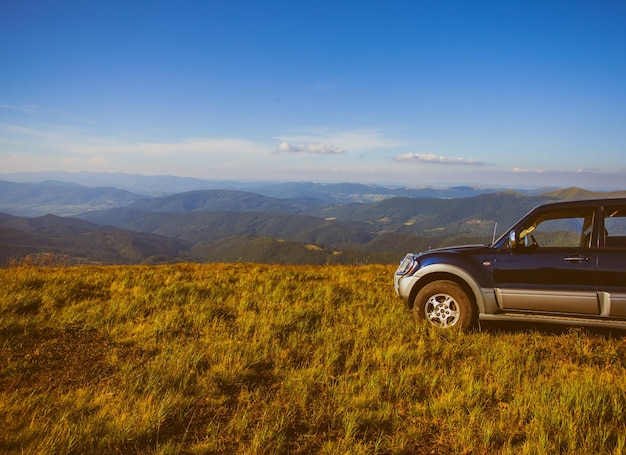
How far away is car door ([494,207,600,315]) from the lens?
16.1 feet

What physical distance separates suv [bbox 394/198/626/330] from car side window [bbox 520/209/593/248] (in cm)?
1

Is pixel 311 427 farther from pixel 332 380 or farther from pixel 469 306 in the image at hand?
pixel 469 306

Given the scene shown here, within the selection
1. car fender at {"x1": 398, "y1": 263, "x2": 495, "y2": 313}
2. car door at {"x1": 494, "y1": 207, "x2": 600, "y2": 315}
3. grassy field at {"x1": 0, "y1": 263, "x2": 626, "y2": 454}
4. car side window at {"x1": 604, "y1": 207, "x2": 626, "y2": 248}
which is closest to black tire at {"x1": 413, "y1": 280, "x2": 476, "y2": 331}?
car fender at {"x1": 398, "y1": 263, "x2": 495, "y2": 313}

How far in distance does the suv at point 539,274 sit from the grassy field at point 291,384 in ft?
1.54

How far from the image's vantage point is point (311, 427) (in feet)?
10.5

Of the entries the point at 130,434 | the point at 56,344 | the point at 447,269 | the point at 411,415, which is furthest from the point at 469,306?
the point at 56,344

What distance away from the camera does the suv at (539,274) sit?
480cm

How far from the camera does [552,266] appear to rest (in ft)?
16.7

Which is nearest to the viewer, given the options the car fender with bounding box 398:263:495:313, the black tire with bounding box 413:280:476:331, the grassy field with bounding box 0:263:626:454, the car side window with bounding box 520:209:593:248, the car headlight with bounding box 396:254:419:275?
the grassy field with bounding box 0:263:626:454

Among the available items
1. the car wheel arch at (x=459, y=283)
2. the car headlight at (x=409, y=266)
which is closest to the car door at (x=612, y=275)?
the car wheel arch at (x=459, y=283)

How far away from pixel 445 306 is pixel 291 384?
3260 mm

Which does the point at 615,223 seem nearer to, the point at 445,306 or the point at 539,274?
the point at 539,274

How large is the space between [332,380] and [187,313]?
3.67 meters

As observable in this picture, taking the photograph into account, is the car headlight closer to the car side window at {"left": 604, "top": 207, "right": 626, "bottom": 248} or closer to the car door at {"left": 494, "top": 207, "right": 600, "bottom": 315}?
the car door at {"left": 494, "top": 207, "right": 600, "bottom": 315}
